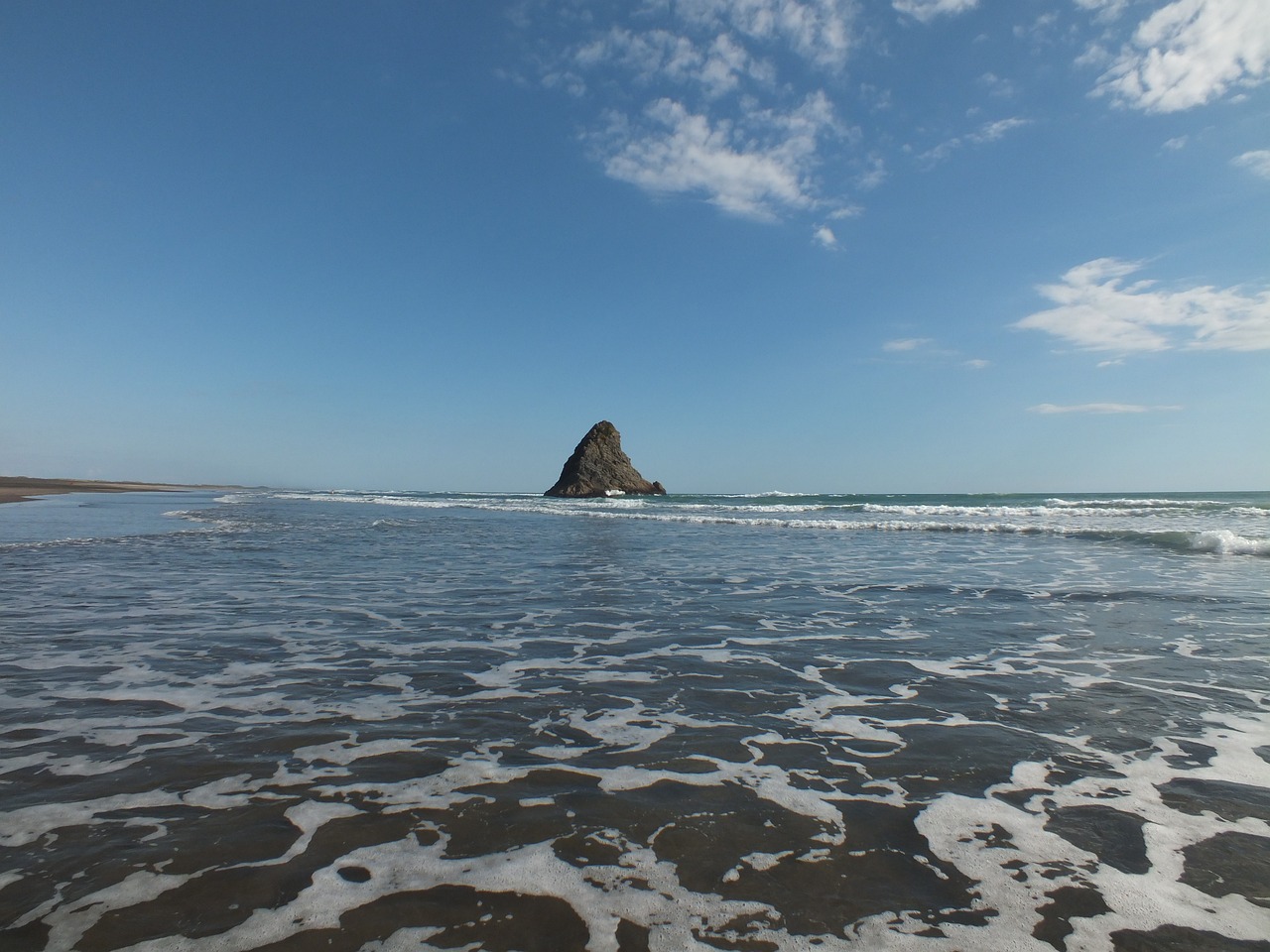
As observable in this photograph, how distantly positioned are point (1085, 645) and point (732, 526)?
20.6 meters

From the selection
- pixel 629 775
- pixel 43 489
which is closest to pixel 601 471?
pixel 43 489

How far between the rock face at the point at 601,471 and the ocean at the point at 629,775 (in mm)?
81409

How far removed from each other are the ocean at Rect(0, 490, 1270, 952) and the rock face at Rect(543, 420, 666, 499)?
81409mm

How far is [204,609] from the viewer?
900 cm

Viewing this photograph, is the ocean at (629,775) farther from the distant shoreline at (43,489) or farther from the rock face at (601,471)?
the rock face at (601,471)

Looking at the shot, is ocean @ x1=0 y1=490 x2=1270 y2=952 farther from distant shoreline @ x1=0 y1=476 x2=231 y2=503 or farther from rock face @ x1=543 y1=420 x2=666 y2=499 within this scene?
rock face @ x1=543 y1=420 x2=666 y2=499

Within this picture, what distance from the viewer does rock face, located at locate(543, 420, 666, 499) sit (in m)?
91.8

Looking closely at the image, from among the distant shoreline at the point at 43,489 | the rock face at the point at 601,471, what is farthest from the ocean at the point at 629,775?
the rock face at the point at 601,471

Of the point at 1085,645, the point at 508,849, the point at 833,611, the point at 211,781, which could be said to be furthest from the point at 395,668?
the point at 1085,645

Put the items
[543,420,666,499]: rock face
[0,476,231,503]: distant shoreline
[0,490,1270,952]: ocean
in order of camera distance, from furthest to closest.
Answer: [543,420,666,499]: rock face, [0,476,231,503]: distant shoreline, [0,490,1270,952]: ocean

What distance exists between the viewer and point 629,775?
13.3ft

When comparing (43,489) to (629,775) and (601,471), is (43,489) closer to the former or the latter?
(601,471)

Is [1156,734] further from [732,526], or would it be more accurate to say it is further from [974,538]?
[732,526]

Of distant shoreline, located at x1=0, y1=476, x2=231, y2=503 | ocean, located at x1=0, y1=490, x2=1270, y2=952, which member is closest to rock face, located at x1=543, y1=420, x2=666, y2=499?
distant shoreline, located at x1=0, y1=476, x2=231, y2=503
